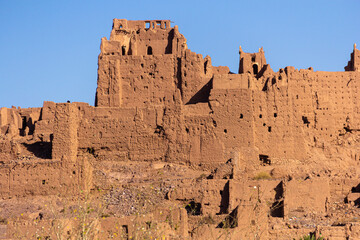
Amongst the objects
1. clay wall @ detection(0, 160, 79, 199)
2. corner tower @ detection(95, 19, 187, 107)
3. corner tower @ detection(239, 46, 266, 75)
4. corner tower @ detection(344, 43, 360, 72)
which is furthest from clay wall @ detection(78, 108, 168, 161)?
corner tower @ detection(344, 43, 360, 72)

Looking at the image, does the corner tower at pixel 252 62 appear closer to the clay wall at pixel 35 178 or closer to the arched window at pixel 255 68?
the arched window at pixel 255 68

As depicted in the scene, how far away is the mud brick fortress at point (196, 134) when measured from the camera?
45.6 m

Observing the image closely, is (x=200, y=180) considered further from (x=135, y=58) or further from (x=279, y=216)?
(x=135, y=58)

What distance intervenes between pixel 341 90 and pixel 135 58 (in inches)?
610

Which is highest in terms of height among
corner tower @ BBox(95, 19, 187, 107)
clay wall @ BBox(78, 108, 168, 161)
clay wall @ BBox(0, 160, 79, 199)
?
corner tower @ BBox(95, 19, 187, 107)

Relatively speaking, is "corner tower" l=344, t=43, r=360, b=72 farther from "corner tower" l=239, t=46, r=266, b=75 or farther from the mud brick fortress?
"corner tower" l=239, t=46, r=266, b=75

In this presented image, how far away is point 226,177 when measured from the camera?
46.2m

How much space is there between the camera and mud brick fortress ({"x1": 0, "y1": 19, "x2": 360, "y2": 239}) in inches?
1795

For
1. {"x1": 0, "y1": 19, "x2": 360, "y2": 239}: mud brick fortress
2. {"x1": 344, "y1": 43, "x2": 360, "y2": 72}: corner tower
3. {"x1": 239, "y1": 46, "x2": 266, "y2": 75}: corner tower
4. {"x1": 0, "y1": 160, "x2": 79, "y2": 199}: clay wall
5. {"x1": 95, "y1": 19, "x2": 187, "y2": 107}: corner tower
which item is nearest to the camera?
{"x1": 0, "y1": 19, "x2": 360, "y2": 239}: mud brick fortress

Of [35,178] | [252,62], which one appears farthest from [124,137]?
[252,62]

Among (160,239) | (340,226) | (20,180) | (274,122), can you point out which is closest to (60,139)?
(20,180)

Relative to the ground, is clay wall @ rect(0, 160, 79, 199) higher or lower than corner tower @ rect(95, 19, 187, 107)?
lower

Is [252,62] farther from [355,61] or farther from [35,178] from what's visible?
[35,178]

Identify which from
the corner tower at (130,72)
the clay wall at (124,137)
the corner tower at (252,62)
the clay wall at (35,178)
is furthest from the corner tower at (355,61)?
the clay wall at (35,178)
